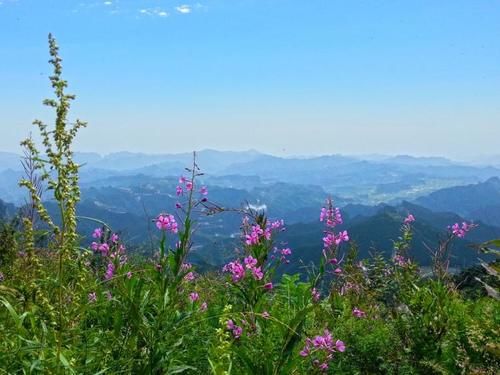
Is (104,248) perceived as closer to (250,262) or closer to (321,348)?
(250,262)

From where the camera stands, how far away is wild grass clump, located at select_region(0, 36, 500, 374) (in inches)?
112

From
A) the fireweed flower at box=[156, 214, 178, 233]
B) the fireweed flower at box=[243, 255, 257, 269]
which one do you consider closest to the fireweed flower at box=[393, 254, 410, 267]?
the fireweed flower at box=[243, 255, 257, 269]

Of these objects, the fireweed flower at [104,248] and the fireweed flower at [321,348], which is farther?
the fireweed flower at [104,248]

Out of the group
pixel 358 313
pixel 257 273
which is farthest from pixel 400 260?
pixel 257 273

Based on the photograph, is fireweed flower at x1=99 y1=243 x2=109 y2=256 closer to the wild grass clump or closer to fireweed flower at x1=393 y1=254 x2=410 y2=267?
the wild grass clump

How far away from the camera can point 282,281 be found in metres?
6.60

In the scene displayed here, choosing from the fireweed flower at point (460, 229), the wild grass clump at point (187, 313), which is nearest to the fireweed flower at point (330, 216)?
the wild grass clump at point (187, 313)

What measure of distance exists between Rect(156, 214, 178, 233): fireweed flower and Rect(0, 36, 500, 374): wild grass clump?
0.03 feet

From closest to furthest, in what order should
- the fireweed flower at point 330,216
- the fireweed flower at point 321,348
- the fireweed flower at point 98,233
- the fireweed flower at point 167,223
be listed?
the fireweed flower at point 321,348, the fireweed flower at point 167,223, the fireweed flower at point 98,233, the fireweed flower at point 330,216

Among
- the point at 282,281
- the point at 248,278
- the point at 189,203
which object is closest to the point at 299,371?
the point at 248,278

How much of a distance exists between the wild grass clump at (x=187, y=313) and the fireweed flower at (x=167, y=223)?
0.03 feet

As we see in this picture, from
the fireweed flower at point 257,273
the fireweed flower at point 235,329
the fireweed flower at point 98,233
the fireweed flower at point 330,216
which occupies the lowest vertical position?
the fireweed flower at point 235,329

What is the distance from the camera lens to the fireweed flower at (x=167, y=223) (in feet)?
14.9

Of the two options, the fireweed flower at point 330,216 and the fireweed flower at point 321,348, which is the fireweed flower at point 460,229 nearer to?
the fireweed flower at point 330,216
